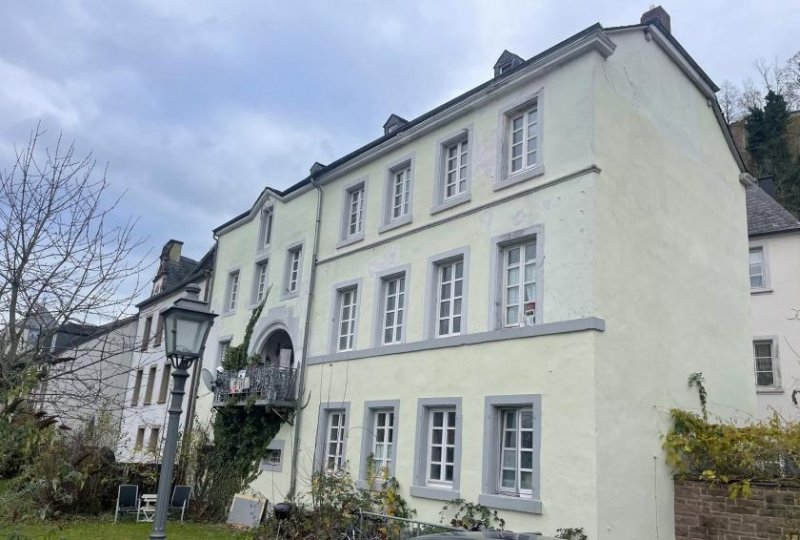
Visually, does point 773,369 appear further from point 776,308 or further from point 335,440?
point 335,440

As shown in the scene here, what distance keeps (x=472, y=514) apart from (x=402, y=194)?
Answer: 7734 millimetres

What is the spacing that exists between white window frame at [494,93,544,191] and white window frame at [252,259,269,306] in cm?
950

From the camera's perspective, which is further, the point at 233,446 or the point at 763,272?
the point at 763,272

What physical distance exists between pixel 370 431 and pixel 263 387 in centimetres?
400

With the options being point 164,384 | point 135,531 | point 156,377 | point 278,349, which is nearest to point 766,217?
point 278,349

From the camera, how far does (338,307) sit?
17375 millimetres

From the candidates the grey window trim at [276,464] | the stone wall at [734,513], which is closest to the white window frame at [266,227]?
the grey window trim at [276,464]

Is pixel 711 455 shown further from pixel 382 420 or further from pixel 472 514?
pixel 382 420

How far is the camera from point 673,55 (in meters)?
14.8

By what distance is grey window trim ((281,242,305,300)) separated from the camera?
746 inches

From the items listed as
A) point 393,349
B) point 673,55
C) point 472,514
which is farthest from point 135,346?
point 673,55

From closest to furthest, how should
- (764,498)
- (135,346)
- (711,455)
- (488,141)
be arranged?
(135,346)
(764,498)
(711,455)
(488,141)

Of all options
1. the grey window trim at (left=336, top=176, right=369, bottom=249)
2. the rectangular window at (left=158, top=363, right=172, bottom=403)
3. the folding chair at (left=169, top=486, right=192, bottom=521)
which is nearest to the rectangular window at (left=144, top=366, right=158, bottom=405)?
the rectangular window at (left=158, top=363, right=172, bottom=403)

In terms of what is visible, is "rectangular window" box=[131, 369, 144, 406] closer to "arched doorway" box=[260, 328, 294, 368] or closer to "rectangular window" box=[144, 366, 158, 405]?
"rectangular window" box=[144, 366, 158, 405]
